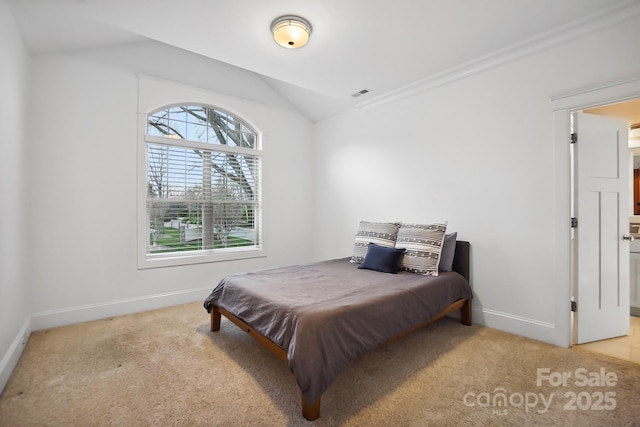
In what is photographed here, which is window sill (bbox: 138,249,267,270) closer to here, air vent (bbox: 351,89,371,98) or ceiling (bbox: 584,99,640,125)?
air vent (bbox: 351,89,371,98)

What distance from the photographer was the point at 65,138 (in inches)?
113

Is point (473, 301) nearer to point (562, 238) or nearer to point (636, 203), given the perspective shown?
point (562, 238)

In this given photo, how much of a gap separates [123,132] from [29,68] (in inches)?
33.1

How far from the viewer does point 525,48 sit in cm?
256

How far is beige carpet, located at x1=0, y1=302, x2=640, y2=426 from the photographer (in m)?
1.61

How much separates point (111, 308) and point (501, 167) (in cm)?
415

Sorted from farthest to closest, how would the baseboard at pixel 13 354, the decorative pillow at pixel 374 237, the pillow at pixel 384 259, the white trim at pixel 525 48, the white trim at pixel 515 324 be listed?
the decorative pillow at pixel 374 237, the pillow at pixel 384 259, the white trim at pixel 515 324, the white trim at pixel 525 48, the baseboard at pixel 13 354

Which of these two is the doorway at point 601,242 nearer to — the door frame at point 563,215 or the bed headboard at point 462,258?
the door frame at point 563,215

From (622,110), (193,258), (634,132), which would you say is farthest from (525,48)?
(193,258)

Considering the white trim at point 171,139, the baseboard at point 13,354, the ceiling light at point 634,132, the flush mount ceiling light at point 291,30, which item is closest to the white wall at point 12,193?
the baseboard at point 13,354

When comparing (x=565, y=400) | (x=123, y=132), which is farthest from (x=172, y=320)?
(x=565, y=400)

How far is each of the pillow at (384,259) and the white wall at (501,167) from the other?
26.9 inches

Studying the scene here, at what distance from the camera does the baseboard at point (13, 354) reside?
6.14 ft

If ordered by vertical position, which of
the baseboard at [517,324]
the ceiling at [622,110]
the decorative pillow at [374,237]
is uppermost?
the ceiling at [622,110]
